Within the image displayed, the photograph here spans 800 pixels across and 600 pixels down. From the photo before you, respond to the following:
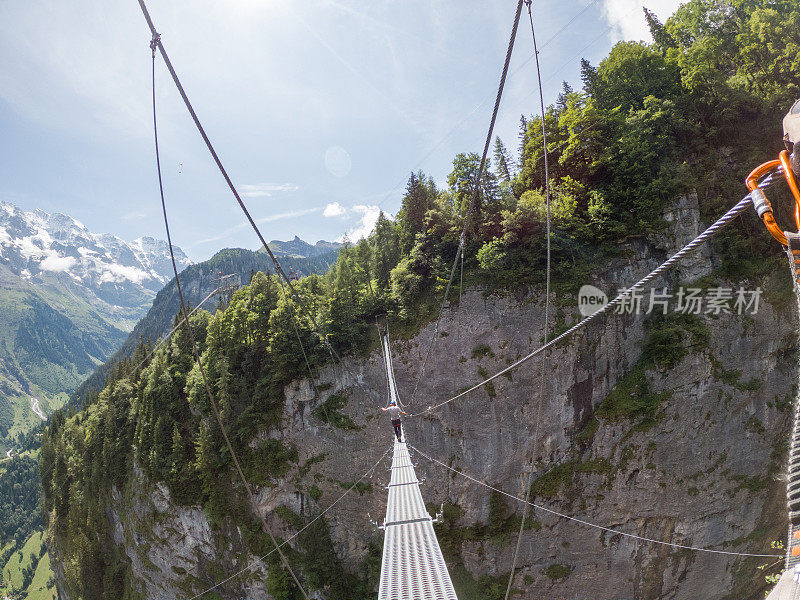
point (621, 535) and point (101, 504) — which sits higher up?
point (621, 535)

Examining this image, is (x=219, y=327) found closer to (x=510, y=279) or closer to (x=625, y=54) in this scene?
(x=510, y=279)

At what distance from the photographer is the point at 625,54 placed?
69.9 feet

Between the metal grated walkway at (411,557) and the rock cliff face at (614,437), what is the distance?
7865 millimetres

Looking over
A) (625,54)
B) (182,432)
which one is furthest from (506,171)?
(182,432)

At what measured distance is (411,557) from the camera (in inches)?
328

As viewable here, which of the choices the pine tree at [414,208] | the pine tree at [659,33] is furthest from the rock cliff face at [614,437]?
the pine tree at [659,33]

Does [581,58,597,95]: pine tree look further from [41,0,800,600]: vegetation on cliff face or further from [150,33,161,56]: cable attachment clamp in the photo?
[150,33,161,56]: cable attachment clamp

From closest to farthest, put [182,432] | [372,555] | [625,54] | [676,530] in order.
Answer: [676,530] < [372,555] < [625,54] < [182,432]

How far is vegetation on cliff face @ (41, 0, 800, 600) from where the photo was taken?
17766mm

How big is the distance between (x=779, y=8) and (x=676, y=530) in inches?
1085

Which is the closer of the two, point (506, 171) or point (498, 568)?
point (498, 568)

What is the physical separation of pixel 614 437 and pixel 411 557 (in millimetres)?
13224

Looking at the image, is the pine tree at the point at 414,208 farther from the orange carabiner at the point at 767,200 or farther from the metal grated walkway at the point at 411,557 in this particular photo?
the orange carabiner at the point at 767,200

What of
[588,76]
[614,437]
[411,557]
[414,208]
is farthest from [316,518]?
[588,76]
